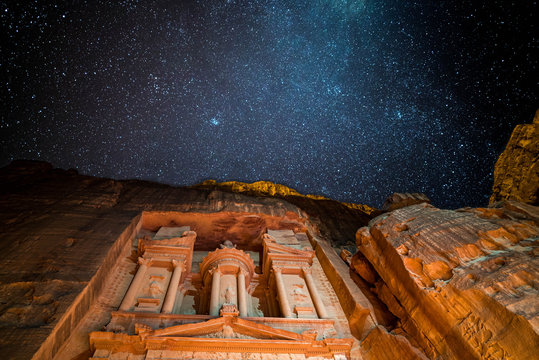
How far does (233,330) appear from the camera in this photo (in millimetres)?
10367

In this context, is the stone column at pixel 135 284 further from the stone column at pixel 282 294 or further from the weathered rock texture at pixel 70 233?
the stone column at pixel 282 294

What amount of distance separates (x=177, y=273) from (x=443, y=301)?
1160 centimetres

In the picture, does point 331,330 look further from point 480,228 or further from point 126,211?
point 126,211

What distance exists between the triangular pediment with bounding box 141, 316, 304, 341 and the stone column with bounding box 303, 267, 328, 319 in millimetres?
2337

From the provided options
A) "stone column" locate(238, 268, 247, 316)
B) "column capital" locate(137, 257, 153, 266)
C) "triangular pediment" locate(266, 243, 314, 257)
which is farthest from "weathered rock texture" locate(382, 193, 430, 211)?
"column capital" locate(137, 257, 153, 266)

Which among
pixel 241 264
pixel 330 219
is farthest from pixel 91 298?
pixel 330 219

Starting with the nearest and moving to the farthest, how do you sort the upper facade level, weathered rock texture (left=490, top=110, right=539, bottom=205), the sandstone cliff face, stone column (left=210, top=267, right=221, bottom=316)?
the upper facade level → stone column (left=210, top=267, right=221, bottom=316) → weathered rock texture (left=490, top=110, right=539, bottom=205) → the sandstone cliff face

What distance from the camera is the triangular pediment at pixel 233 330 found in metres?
9.95

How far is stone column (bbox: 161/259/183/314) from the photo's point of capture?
11600mm

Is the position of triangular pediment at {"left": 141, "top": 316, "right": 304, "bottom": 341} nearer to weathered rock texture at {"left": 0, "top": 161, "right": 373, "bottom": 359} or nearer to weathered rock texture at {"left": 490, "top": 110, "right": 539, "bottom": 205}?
weathered rock texture at {"left": 0, "top": 161, "right": 373, "bottom": 359}

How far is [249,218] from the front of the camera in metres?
17.8

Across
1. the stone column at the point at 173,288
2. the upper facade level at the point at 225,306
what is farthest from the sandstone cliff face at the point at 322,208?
the stone column at the point at 173,288

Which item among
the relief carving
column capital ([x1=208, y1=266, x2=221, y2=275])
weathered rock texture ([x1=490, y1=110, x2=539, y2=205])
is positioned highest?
weathered rock texture ([x1=490, y1=110, x2=539, y2=205])

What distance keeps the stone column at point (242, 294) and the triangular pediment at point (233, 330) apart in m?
1.81
